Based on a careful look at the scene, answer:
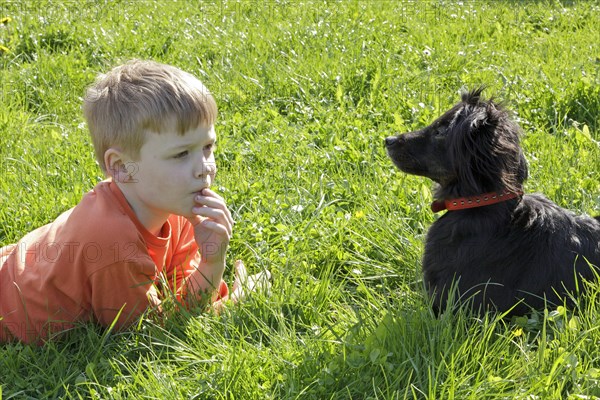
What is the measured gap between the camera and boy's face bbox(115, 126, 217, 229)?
2.88 m

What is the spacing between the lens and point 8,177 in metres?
4.07

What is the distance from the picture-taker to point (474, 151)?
2848mm

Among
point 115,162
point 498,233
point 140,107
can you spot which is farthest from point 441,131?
point 115,162

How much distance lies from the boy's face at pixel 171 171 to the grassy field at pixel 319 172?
1.55ft

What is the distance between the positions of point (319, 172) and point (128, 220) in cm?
149

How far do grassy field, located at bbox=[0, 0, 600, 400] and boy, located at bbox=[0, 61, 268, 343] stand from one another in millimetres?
133

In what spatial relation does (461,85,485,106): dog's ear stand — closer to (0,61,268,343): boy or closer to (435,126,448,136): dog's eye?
(435,126,448,136): dog's eye

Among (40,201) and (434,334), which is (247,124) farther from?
(434,334)

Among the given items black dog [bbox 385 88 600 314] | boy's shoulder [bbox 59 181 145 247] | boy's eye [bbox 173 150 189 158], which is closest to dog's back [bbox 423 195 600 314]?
black dog [bbox 385 88 600 314]

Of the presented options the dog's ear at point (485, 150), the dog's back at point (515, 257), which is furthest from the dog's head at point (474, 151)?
the dog's back at point (515, 257)

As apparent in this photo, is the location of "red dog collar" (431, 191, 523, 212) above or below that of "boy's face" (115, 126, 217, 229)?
below

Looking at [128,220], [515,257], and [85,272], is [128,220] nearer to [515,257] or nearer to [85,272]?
[85,272]

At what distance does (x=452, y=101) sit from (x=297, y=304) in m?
2.42

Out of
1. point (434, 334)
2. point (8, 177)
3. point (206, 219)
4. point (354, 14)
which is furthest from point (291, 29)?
point (434, 334)
